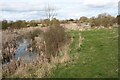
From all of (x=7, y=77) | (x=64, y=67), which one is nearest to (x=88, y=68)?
(x=64, y=67)

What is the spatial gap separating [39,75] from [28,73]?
4.42ft

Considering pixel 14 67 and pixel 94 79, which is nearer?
pixel 94 79

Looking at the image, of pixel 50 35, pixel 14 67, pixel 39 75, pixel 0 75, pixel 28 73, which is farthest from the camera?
pixel 50 35

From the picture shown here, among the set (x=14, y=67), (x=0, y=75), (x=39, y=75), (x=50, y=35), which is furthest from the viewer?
(x=50, y=35)

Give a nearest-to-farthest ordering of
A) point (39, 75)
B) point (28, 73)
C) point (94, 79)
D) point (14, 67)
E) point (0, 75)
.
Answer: point (94, 79), point (39, 75), point (28, 73), point (0, 75), point (14, 67)

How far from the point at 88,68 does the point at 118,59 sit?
252 centimetres

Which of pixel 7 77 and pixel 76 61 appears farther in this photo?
pixel 76 61

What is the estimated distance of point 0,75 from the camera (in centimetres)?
1806

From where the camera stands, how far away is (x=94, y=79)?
44.2 feet

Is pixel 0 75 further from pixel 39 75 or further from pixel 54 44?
pixel 54 44

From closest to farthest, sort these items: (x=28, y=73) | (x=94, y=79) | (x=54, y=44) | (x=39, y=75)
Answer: (x=94, y=79) → (x=39, y=75) → (x=28, y=73) → (x=54, y=44)

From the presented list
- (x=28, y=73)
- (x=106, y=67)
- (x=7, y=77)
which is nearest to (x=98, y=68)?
(x=106, y=67)

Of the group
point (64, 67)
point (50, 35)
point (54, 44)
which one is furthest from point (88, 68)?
point (50, 35)

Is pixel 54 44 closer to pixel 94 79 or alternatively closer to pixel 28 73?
pixel 28 73
